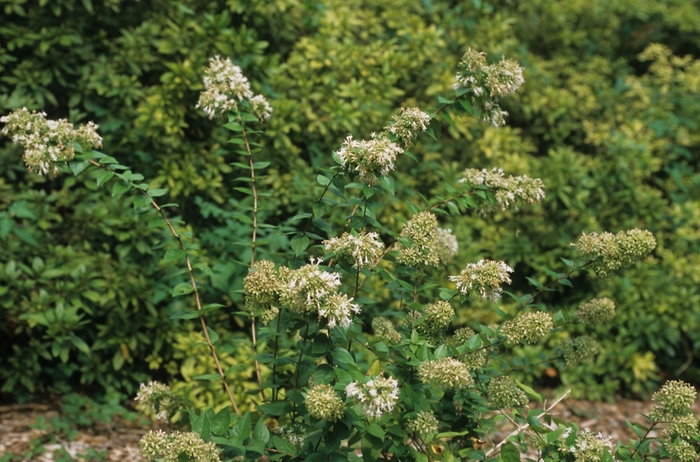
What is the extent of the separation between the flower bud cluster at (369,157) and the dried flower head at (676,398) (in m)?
1.09

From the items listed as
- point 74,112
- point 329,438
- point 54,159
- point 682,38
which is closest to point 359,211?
point 329,438

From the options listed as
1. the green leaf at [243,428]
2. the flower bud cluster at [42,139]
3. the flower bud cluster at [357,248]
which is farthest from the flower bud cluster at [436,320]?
the flower bud cluster at [42,139]

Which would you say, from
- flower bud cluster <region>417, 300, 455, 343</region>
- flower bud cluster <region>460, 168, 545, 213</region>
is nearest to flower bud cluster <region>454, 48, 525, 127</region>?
flower bud cluster <region>460, 168, 545, 213</region>

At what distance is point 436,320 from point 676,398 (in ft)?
2.49

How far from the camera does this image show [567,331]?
4.50m

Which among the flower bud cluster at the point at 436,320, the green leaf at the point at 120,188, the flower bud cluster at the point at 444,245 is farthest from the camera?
the flower bud cluster at the point at 444,245

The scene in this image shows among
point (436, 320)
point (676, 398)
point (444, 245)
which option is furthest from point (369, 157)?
point (676, 398)

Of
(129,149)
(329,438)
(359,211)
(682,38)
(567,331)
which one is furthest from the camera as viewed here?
(682,38)

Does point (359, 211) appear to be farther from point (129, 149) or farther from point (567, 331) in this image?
point (567, 331)

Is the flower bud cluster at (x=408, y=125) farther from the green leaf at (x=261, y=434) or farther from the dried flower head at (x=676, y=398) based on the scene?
the dried flower head at (x=676, y=398)

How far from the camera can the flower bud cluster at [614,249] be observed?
229 cm

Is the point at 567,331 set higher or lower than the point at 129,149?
lower

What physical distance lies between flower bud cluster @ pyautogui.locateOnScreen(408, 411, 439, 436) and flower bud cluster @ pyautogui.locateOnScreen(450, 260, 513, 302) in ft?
1.30

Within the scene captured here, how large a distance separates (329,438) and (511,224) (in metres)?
3.02
